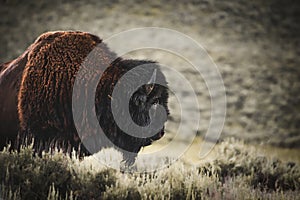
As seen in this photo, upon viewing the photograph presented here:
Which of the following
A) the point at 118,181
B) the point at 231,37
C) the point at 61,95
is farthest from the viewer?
the point at 231,37

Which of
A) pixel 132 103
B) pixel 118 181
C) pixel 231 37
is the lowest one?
pixel 118 181

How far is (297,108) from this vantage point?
7.08 meters

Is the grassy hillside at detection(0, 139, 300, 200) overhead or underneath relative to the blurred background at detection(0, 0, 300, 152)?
underneath

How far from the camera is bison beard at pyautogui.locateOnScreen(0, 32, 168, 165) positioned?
334 cm

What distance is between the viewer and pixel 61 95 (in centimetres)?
334

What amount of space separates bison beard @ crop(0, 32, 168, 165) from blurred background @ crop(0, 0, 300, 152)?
107 cm

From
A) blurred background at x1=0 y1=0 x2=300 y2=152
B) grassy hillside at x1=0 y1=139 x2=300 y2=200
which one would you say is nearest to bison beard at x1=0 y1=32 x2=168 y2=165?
grassy hillside at x1=0 y1=139 x2=300 y2=200

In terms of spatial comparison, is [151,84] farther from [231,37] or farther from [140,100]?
[231,37]

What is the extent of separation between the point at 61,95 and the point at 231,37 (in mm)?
3642

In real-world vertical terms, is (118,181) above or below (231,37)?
below

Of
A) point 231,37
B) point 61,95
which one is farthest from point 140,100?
point 231,37

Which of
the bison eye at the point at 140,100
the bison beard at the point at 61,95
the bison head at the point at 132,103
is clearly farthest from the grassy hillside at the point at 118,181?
the bison eye at the point at 140,100

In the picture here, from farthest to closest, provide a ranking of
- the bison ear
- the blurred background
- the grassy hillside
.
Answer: the blurred background
the bison ear
the grassy hillside

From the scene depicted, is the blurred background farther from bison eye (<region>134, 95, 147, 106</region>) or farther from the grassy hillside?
bison eye (<region>134, 95, 147, 106</region>)
